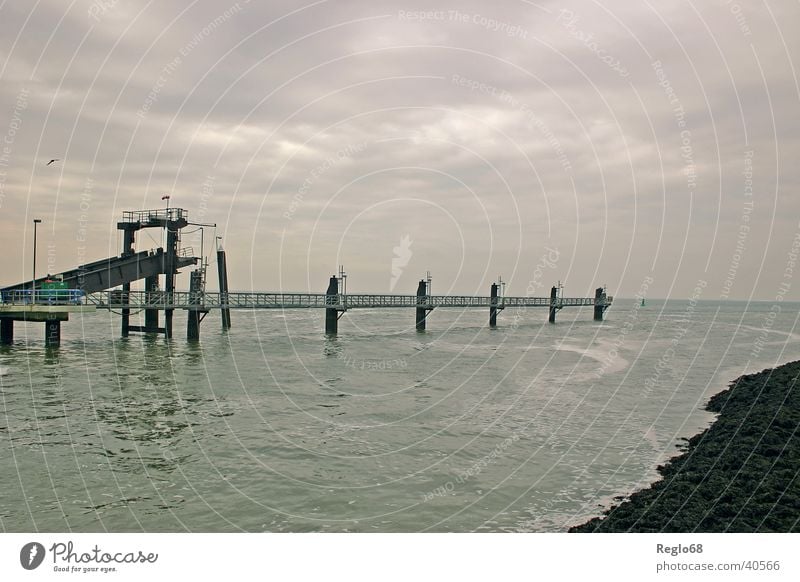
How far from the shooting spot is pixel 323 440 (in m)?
14.7

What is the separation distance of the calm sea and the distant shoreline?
2.31ft

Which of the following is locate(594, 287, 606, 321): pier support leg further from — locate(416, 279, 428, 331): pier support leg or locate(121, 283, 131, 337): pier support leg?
locate(121, 283, 131, 337): pier support leg

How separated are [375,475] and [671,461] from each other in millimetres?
7658

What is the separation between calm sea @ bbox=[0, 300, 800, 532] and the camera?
32.6ft

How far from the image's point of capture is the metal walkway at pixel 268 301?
37.2 meters

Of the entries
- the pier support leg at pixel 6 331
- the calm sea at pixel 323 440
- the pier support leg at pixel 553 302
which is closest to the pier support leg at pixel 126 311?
the calm sea at pixel 323 440

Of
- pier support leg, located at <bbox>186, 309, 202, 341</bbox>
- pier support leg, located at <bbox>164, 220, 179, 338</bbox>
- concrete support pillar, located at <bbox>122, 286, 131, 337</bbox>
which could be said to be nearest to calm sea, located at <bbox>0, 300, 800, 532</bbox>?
concrete support pillar, located at <bbox>122, 286, 131, 337</bbox>

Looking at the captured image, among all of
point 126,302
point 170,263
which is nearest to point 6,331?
point 126,302

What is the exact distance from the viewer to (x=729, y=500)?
10117 mm

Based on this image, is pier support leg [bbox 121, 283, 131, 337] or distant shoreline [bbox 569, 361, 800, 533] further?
pier support leg [bbox 121, 283, 131, 337]

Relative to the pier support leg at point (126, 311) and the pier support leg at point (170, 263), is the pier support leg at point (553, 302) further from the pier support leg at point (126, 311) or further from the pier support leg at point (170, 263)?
the pier support leg at point (126, 311)

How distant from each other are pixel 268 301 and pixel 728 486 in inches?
1635

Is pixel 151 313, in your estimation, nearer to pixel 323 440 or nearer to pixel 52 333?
pixel 52 333

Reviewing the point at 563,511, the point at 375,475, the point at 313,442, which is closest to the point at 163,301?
the point at 313,442
